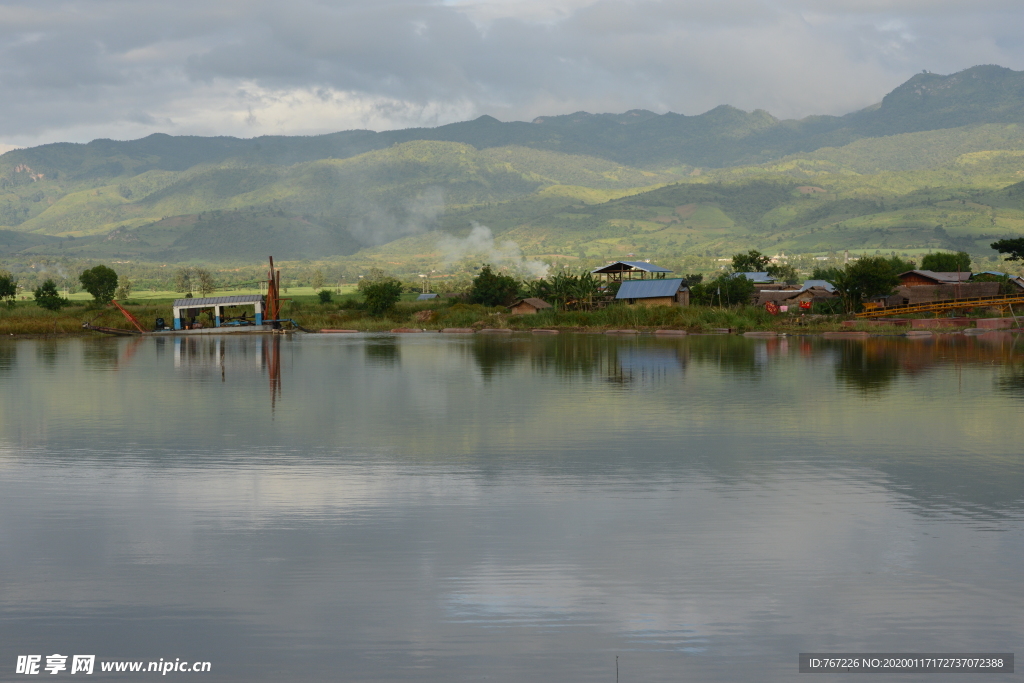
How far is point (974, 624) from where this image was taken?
8.51 m

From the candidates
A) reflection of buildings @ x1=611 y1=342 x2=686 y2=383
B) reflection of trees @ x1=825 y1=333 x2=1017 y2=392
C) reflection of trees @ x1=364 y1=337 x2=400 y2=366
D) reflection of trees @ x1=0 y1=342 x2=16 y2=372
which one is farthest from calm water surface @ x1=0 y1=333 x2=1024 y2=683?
reflection of trees @ x1=364 y1=337 x2=400 y2=366

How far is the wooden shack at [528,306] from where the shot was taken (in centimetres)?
8175

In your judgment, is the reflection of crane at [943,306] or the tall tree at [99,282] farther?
the tall tree at [99,282]

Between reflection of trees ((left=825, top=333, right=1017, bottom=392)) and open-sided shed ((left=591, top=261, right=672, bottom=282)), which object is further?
open-sided shed ((left=591, top=261, right=672, bottom=282))

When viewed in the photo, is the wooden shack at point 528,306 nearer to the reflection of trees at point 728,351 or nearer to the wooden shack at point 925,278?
the reflection of trees at point 728,351

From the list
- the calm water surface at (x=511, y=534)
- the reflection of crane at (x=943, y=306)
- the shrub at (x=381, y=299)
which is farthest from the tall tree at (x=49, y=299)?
the calm water surface at (x=511, y=534)

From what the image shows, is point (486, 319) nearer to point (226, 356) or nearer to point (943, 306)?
point (943, 306)

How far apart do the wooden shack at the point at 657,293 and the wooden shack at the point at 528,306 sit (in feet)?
20.9

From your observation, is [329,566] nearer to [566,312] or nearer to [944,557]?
[944,557]

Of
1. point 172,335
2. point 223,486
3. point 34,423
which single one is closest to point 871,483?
point 223,486

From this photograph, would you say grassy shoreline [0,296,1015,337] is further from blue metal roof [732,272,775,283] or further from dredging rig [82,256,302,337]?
blue metal roof [732,272,775,283]

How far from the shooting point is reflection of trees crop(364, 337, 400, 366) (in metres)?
40.5

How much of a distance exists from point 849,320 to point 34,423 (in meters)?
54.6

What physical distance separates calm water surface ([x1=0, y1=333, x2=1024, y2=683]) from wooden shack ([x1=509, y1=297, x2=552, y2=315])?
57.0 metres
